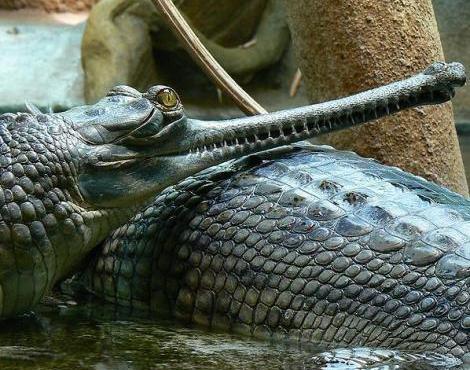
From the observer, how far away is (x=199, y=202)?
3070 mm

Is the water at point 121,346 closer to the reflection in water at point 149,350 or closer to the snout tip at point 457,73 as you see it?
the reflection in water at point 149,350

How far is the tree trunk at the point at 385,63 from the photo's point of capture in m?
4.28

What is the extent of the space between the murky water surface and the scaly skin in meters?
0.11

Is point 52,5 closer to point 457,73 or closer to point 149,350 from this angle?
point 457,73

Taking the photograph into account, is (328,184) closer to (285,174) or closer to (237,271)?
(285,174)

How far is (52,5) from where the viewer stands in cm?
1324

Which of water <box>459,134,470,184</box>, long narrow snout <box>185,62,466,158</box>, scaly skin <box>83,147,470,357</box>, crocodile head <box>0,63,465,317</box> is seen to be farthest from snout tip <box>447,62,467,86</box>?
water <box>459,134,470,184</box>

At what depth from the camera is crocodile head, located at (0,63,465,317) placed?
274 centimetres

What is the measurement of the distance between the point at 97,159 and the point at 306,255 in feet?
2.20

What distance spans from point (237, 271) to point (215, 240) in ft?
0.46

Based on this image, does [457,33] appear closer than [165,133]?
No

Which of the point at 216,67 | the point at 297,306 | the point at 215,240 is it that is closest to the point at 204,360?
the point at 297,306

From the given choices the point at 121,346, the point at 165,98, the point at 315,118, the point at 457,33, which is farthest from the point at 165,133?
the point at 457,33

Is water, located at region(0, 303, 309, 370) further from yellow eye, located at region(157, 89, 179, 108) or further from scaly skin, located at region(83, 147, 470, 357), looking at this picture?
yellow eye, located at region(157, 89, 179, 108)
